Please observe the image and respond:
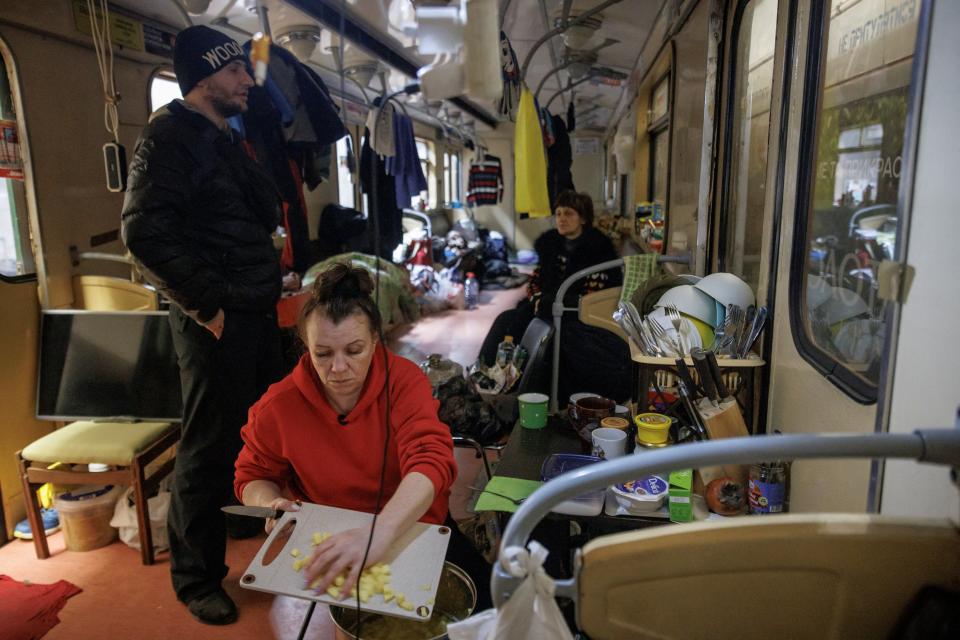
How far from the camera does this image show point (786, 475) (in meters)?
1.66

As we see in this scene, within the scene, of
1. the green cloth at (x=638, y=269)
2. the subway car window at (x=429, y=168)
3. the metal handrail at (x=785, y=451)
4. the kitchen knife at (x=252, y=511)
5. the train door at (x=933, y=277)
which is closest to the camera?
the metal handrail at (x=785, y=451)

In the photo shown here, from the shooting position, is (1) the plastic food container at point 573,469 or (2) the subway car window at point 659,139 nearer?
(1) the plastic food container at point 573,469

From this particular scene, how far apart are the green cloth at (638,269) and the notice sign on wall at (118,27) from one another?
295cm

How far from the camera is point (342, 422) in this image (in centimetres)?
163

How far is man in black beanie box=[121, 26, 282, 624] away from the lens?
2043 millimetres

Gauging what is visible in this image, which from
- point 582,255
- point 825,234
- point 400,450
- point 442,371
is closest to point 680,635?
point 400,450

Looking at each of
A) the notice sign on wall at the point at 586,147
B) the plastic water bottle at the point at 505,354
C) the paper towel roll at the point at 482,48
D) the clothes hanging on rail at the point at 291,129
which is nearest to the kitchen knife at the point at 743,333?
the paper towel roll at the point at 482,48

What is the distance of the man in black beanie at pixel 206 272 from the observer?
2043 millimetres

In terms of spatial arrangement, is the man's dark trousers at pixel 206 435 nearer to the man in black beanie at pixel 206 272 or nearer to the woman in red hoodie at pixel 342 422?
the man in black beanie at pixel 206 272

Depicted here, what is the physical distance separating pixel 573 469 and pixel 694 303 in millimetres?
756

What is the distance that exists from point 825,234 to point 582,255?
8.64 ft

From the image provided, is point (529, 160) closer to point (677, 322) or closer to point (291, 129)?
point (291, 129)

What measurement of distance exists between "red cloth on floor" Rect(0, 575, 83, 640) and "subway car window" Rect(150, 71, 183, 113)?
270 centimetres

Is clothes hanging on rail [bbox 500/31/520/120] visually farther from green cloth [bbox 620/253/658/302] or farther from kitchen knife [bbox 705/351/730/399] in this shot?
kitchen knife [bbox 705/351/730/399]
